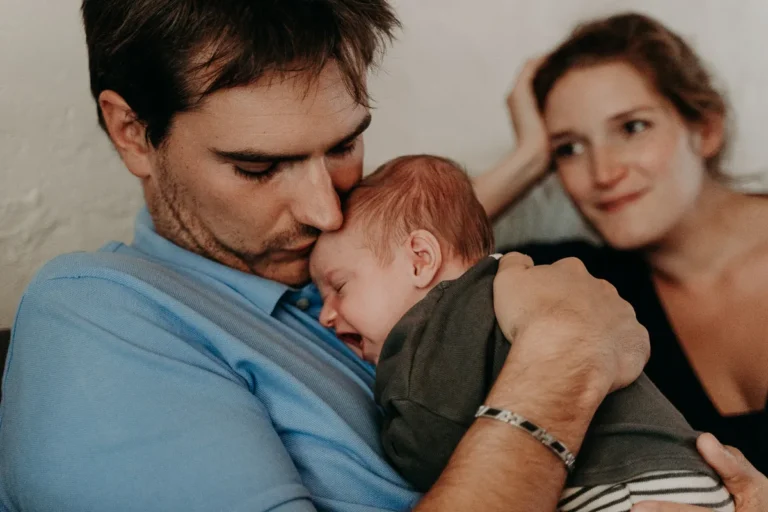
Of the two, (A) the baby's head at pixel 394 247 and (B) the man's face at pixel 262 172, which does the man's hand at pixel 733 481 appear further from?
(B) the man's face at pixel 262 172

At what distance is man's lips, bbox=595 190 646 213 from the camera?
4.68ft

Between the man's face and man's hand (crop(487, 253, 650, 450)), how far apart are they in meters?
0.32

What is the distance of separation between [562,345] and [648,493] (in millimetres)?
202

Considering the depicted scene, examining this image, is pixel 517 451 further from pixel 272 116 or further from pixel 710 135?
pixel 710 135

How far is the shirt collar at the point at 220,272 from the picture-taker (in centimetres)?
111

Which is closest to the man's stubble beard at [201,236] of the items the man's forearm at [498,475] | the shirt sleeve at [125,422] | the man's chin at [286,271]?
the man's chin at [286,271]

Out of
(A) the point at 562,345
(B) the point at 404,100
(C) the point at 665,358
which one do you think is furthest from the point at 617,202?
(A) the point at 562,345

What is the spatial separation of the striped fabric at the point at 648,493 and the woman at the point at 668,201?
1.59 ft

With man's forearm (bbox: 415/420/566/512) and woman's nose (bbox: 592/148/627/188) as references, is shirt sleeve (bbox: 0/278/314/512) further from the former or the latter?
woman's nose (bbox: 592/148/627/188)

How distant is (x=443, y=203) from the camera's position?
109cm

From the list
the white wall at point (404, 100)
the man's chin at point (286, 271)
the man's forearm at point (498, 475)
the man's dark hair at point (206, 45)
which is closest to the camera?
the man's forearm at point (498, 475)

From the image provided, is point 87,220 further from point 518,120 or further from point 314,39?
point 518,120

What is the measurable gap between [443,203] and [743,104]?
772mm

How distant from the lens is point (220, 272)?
1.12 m
